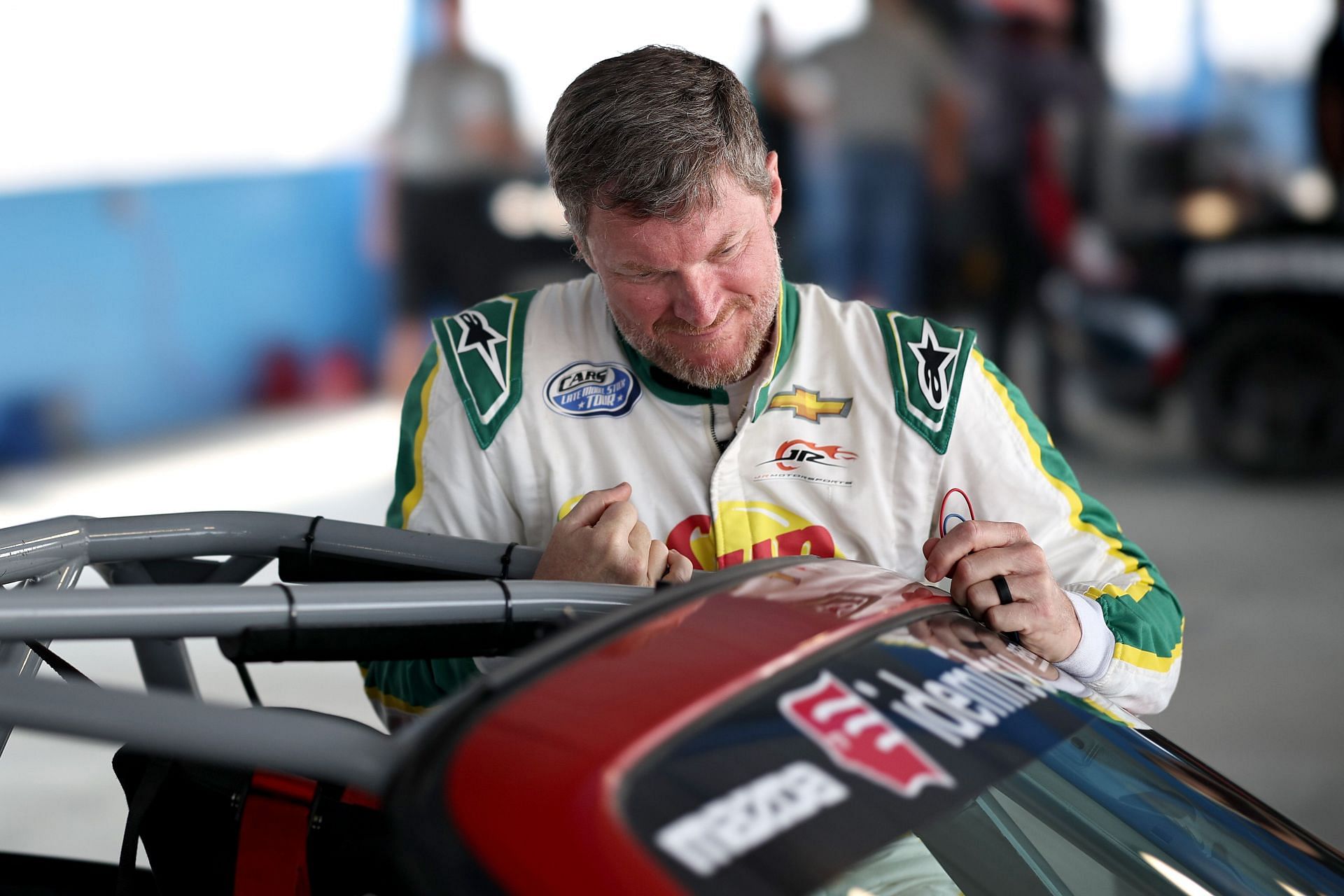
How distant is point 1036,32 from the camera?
4902 mm

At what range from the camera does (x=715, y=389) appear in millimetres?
1492

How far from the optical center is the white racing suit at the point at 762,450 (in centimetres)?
144

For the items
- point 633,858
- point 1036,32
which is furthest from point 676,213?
point 1036,32

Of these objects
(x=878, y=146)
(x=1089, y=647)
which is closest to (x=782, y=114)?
(x=878, y=146)

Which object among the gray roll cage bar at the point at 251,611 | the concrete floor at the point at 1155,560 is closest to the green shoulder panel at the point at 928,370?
the gray roll cage bar at the point at 251,611

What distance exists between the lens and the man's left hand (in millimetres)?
1109

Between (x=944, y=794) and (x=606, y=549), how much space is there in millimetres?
503

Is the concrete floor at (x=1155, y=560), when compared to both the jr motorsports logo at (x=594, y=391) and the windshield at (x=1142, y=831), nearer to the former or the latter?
the jr motorsports logo at (x=594, y=391)

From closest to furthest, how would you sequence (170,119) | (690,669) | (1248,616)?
1. (690,669)
2. (1248,616)
3. (170,119)

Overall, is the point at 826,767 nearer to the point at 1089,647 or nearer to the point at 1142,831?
the point at 1142,831

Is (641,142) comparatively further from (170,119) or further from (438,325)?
(170,119)

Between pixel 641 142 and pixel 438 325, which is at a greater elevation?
pixel 641 142

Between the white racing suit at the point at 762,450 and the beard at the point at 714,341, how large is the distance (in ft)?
0.11

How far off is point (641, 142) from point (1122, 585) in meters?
0.68
